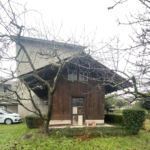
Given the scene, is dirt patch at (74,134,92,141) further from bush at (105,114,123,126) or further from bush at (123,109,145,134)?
bush at (105,114,123,126)

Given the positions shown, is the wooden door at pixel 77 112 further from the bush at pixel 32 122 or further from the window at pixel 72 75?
the bush at pixel 32 122

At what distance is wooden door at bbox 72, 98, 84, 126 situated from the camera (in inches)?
382

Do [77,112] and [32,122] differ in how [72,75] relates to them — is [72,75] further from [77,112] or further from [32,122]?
[32,122]

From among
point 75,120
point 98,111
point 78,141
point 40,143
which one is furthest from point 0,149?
point 98,111

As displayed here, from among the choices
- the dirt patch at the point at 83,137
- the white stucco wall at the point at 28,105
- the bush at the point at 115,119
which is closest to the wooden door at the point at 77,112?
the dirt patch at the point at 83,137

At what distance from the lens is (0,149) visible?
5.39m

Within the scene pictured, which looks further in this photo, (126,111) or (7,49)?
(126,111)

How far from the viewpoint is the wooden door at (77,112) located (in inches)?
382

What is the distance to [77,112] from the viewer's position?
9836 mm

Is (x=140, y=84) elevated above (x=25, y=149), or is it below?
above

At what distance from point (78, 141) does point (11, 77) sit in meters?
4.64

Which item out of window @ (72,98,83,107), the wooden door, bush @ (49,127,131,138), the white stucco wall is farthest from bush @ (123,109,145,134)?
the white stucco wall

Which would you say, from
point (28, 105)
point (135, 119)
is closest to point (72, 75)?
point (135, 119)

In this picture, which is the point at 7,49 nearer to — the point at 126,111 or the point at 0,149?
the point at 0,149
